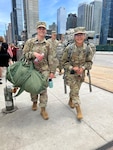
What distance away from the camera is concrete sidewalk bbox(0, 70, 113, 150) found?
1.94m

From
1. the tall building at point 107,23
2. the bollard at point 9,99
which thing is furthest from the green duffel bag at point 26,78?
the tall building at point 107,23

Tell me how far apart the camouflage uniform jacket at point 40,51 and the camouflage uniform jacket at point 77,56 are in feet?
0.90

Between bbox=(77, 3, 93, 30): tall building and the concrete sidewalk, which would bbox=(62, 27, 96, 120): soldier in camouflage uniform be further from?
bbox=(77, 3, 93, 30): tall building

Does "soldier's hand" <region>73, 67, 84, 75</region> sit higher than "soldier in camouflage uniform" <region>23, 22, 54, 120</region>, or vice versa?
"soldier in camouflage uniform" <region>23, 22, 54, 120</region>

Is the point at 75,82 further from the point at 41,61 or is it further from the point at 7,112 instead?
the point at 7,112

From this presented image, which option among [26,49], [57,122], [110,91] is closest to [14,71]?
[26,49]

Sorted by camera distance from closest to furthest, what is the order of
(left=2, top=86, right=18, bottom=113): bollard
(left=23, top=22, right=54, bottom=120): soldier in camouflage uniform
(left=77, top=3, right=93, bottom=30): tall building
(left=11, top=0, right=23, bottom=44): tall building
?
(left=23, top=22, right=54, bottom=120): soldier in camouflage uniform
(left=2, top=86, right=18, bottom=113): bollard
(left=77, top=3, right=93, bottom=30): tall building
(left=11, top=0, right=23, bottom=44): tall building

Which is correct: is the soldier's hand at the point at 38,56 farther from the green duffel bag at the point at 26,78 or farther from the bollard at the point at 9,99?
the bollard at the point at 9,99

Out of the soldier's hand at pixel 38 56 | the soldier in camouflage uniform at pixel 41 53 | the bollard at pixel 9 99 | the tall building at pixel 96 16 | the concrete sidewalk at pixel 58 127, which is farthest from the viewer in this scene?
the tall building at pixel 96 16

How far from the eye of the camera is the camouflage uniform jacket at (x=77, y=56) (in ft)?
8.21

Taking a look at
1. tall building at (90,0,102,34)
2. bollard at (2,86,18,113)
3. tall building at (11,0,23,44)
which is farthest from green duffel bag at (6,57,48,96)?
tall building at (90,0,102,34)

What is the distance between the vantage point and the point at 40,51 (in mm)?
2488

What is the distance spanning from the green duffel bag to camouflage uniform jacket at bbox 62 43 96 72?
21.2 inches

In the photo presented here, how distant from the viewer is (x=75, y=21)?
37031 millimetres
